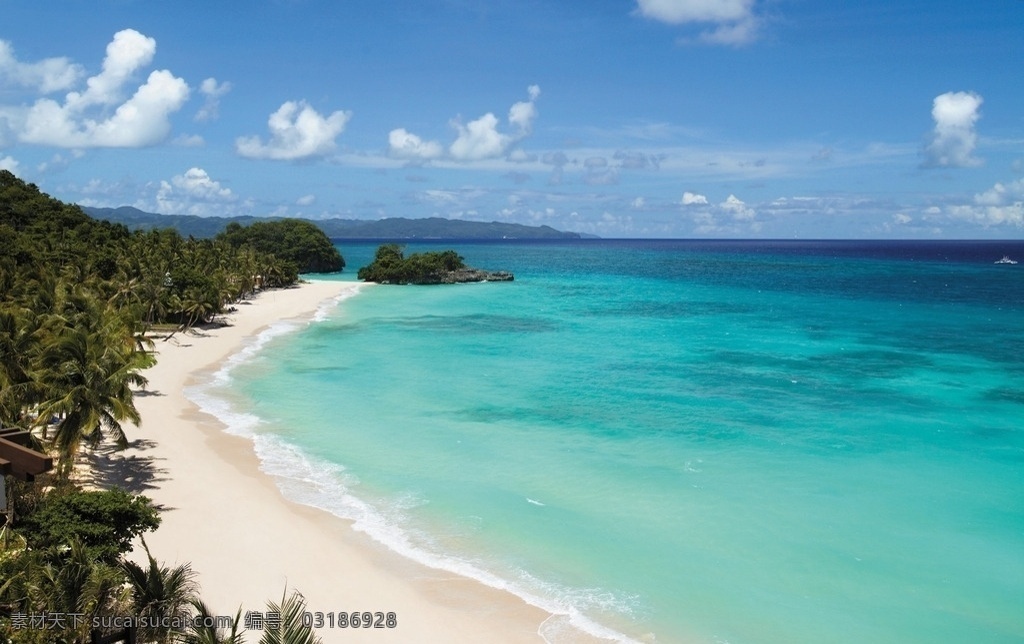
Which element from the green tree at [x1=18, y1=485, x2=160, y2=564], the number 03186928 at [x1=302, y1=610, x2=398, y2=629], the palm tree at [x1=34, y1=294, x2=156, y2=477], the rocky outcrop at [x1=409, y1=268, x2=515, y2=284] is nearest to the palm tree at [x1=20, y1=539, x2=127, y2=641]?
the green tree at [x1=18, y1=485, x2=160, y2=564]

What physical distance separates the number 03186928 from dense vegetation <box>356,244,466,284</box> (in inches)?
3436

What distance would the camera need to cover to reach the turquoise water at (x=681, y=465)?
17.3 metres

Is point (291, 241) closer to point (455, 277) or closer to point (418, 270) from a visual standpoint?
point (418, 270)

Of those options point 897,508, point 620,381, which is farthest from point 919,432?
point 620,381

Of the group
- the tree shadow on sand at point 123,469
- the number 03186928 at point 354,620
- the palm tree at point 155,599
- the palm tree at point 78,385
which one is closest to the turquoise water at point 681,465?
the number 03186928 at point 354,620

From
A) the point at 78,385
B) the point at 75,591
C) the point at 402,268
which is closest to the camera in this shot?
the point at 75,591

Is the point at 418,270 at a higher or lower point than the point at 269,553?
higher

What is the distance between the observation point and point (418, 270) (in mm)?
102125

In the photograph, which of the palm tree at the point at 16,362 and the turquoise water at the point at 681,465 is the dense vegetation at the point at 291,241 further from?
the palm tree at the point at 16,362

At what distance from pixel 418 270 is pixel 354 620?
8830 centimetres

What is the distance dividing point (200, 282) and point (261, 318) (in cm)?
870

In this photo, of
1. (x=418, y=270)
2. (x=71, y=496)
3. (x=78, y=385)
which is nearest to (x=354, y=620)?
(x=71, y=496)

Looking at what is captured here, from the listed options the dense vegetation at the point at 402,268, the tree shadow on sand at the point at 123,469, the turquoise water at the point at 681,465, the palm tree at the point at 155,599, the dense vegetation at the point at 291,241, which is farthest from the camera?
the dense vegetation at the point at 291,241

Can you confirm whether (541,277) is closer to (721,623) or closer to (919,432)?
(919,432)
